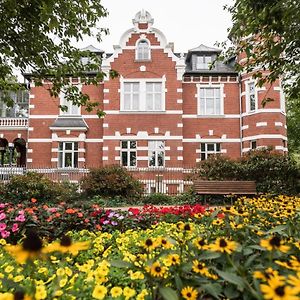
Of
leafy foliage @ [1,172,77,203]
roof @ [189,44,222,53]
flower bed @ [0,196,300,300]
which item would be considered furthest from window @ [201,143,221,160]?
flower bed @ [0,196,300,300]

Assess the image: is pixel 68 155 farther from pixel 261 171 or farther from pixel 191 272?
pixel 191 272

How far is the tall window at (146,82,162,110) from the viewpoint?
23156mm

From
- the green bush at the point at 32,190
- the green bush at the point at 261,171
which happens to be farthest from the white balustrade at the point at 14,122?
the green bush at the point at 261,171

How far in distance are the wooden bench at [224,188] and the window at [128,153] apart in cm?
997

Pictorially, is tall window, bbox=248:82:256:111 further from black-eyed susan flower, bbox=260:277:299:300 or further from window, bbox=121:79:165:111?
black-eyed susan flower, bbox=260:277:299:300

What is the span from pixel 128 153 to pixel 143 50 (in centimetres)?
737

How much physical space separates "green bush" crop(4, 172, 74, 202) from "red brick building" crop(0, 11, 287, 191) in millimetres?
7977

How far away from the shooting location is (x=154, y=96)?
23203 mm

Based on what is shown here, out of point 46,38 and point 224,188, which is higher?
point 46,38

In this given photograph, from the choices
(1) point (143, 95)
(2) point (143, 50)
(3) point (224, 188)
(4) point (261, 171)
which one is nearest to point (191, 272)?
(3) point (224, 188)

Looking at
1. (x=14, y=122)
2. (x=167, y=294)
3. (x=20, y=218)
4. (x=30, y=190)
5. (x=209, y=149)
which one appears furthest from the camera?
(x=14, y=122)

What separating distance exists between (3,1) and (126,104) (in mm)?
16098

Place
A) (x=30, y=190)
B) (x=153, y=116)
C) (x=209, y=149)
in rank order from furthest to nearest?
(x=209, y=149), (x=153, y=116), (x=30, y=190)

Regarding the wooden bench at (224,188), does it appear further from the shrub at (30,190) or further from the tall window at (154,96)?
the tall window at (154,96)
